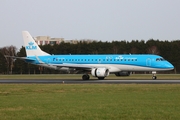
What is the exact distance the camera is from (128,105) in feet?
62.5

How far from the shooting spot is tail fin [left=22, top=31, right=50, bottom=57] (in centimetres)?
5978

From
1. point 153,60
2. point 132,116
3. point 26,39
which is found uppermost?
point 26,39

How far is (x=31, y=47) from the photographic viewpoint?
60.7 m

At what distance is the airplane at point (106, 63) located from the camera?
50969 mm

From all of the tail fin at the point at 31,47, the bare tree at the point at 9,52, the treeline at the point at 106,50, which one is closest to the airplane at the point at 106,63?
the tail fin at the point at 31,47

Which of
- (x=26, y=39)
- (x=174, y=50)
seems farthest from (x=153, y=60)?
(x=174, y=50)

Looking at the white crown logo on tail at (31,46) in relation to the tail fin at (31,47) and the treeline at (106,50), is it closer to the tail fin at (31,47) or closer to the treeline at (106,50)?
the tail fin at (31,47)

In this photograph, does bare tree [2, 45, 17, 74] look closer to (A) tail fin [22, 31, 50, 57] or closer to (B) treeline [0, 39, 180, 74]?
(B) treeline [0, 39, 180, 74]

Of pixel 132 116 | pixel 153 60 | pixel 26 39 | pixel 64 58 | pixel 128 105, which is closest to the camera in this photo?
pixel 132 116

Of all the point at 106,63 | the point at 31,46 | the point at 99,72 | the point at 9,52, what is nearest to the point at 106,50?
the point at 9,52

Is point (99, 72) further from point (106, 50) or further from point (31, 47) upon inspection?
point (106, 50)

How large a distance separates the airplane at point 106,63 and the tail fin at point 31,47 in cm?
169

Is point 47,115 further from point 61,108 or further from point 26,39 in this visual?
point 26,39

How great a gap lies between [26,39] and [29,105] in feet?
141
